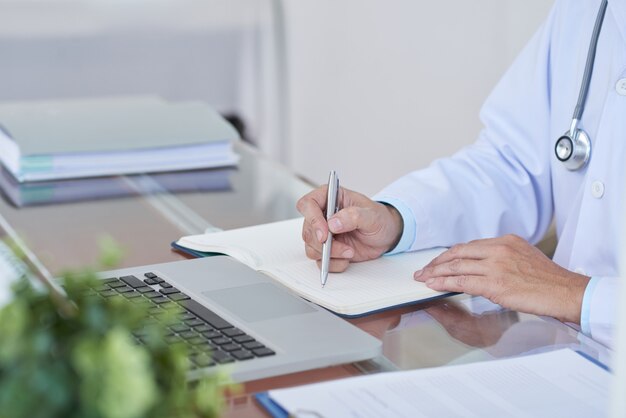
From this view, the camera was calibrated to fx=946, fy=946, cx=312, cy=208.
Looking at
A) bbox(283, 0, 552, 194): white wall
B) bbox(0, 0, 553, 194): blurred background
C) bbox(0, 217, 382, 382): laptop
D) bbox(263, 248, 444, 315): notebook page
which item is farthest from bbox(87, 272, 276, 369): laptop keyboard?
bbox(0, 0, 553, 194): blurred background

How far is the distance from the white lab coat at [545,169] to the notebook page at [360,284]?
0.32 feet

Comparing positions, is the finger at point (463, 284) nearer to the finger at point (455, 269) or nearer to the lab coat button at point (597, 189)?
the finger at point (455, 269)

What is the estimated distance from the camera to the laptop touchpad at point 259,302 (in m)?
1.12

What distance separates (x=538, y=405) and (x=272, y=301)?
1.24 feet

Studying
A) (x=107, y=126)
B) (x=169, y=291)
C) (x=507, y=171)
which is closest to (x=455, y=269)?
(x=169, y=291)

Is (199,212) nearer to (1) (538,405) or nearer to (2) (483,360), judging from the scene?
(2) (483,360)

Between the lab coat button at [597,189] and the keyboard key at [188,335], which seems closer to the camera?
the keyboard key at [188,335]

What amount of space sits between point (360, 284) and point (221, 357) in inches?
13.8

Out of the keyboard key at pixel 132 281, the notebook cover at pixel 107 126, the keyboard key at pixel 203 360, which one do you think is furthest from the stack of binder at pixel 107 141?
the keyboard key at pixel 203 360

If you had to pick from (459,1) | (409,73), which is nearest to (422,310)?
(459,1)

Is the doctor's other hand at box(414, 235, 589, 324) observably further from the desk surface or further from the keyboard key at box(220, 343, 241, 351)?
the keyboard key at box(220, 343, 241, 351)

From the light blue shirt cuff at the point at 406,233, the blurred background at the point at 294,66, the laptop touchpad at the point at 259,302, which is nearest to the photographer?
the laptop touchpad at the point at 259,302

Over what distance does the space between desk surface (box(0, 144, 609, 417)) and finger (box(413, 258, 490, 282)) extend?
35 mm

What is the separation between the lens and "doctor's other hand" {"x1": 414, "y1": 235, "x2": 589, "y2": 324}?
123 centimetres
